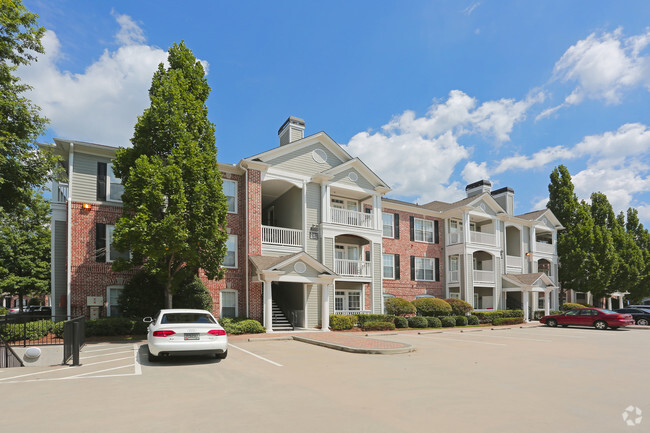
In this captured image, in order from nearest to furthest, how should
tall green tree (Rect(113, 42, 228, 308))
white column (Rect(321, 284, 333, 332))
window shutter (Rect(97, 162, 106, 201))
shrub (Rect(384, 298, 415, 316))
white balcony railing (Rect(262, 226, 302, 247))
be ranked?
tall green tree (Rect(113, 42, 228, 308)) < window shutter (Rect(97, 162, 106, 201)) < white column (Rect(321, 284, 333, 332)) < white balcony railing (Rect(262, 226, 302, 247)) < shrub (Rect(384, 298, 415, 316))

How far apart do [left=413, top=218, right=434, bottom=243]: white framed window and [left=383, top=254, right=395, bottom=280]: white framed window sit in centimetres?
300

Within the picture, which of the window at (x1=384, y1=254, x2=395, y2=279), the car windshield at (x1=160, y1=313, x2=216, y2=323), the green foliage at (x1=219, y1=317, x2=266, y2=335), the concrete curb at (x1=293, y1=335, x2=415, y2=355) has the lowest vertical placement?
the green foliage at (x1=219, y1=317, x2=266, y2=335)

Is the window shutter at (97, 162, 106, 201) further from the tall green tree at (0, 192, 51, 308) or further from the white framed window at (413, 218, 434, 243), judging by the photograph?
the white framed window at (413, 218, 434, 243)

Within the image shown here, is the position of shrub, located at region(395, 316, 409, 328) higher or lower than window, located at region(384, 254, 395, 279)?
lower

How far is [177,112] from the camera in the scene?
17.7m

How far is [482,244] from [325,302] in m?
15.9

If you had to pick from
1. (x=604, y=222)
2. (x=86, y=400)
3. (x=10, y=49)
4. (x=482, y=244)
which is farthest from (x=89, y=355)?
(x=604, y=222)

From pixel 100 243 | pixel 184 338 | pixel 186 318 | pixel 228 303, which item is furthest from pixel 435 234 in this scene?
pixel 184 338

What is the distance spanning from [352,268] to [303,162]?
22.6ft

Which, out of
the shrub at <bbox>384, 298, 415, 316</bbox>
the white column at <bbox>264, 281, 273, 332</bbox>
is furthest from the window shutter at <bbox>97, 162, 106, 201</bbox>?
the shrub at <bbox>384, 298, 415, 316</bbox>

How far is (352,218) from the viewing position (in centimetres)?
2594

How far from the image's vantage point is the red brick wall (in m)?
29.7

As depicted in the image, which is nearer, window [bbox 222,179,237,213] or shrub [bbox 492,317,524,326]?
window [bbox 222,179,237,213]

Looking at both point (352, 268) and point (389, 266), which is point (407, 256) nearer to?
point (389, 266)
